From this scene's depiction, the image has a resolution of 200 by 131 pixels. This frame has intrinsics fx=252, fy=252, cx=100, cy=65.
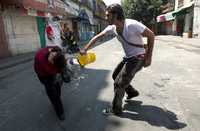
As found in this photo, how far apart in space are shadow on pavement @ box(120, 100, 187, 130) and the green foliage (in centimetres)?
4179

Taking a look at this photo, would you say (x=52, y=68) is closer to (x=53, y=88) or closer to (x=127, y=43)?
(x=53, y=88)

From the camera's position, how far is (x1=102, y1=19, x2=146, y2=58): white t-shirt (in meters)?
3.82

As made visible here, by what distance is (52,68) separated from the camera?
381 centimetres

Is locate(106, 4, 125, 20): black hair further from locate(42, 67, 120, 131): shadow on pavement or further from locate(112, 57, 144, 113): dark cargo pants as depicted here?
locate(42, 67, 120, 131): shadow on pavement

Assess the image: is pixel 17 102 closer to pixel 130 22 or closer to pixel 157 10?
pixel 130 22

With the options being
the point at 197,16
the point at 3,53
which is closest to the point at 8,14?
the point at 3,53

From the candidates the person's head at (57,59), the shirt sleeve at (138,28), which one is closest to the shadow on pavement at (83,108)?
the person's head at (57,59)

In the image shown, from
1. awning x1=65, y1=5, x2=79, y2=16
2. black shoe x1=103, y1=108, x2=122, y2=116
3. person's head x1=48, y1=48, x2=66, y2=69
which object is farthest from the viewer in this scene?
awning x1=65, y1=5, x2=79, y2=16

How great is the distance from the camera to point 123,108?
178 inches

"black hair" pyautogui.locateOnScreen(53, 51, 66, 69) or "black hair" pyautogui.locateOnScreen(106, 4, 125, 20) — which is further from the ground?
"black hair" pyautogui.locateOnScreen(106, 4, 125, 20)

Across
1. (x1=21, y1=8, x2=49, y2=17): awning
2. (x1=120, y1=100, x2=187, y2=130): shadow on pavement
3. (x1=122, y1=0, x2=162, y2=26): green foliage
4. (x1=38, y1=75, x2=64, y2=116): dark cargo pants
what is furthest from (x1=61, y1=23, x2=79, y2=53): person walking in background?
(x1=122, y1=0, x2=162, y2=26): green foliage

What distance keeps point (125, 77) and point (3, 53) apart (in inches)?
469

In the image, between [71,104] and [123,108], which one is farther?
[71,104]

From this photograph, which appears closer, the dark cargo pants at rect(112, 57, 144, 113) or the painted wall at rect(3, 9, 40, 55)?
the dark cargo pants at rect(112, 57, 144, 113)
